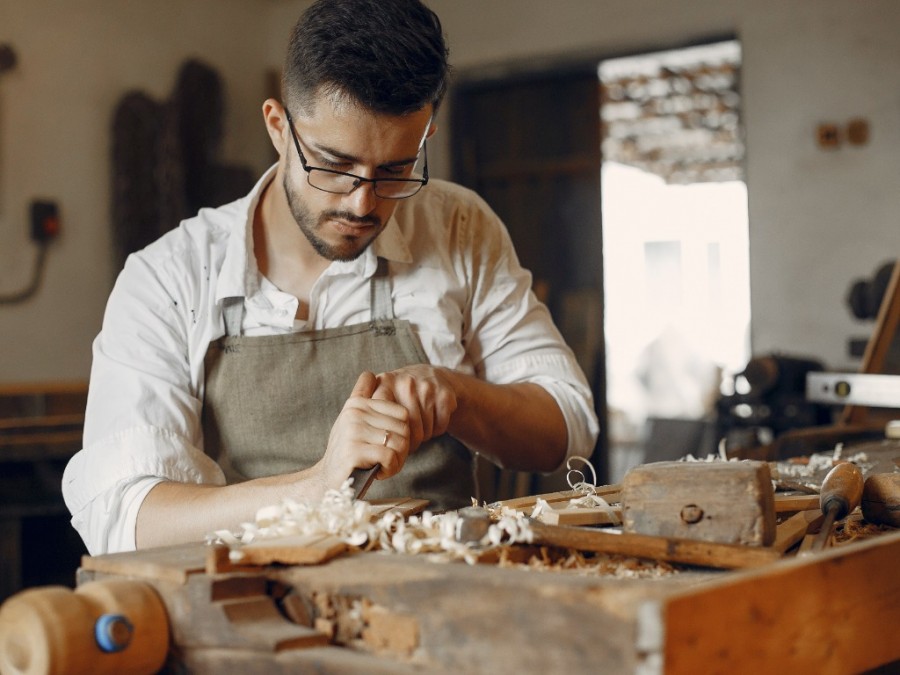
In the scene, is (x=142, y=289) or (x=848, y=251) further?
(x=848, y=251)

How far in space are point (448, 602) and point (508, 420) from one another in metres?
0.97

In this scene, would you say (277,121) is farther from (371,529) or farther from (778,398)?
(778,398)

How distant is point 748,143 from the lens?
4.96 meters

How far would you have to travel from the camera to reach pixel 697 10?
500cm

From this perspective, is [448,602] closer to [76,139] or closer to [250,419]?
[250,419]

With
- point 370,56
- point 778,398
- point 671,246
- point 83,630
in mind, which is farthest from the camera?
point 671,246

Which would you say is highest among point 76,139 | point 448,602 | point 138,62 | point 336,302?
point 138,62

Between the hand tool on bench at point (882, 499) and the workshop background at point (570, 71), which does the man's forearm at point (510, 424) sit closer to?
the hand tool on bench at point (882, 499)

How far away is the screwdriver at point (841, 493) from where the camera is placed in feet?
4.28

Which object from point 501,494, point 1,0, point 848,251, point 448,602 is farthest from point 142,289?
point 848,251

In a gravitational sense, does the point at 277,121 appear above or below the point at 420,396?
above

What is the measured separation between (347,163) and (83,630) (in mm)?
953

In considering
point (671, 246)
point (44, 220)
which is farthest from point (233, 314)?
point (671, 246)

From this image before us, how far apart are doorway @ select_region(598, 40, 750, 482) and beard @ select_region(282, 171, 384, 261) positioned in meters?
3.65
